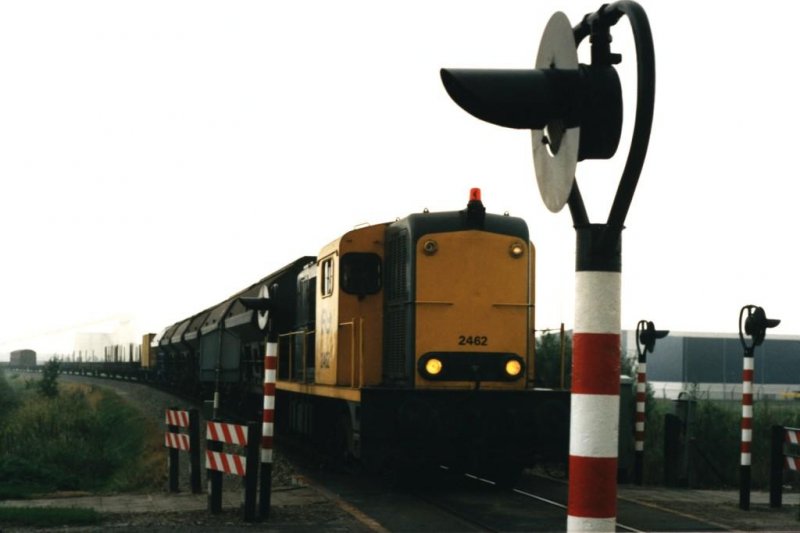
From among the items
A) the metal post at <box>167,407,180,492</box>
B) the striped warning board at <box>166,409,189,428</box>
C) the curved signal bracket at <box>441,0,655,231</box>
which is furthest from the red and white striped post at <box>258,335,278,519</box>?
the curved signal bracket at <box>441,0,655,231</box>

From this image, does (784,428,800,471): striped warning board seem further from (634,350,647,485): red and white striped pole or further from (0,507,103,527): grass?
(0,507,103,527): grass

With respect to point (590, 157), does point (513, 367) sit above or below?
below

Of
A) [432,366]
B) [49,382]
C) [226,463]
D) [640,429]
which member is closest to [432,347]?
[432,366]

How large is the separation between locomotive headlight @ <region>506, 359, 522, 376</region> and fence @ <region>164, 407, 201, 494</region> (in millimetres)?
3905

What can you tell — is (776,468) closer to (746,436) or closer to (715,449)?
(746,436)

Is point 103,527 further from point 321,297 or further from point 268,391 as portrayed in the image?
point 321,297

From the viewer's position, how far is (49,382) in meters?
49.8

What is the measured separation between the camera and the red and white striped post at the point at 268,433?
10734 millimetres

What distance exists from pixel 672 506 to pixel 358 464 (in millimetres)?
5454

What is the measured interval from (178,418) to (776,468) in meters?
7.22

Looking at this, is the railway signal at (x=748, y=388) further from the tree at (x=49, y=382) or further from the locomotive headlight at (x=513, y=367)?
the tree at (x=49, y=382)

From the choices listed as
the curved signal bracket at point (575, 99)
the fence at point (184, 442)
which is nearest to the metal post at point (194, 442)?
the fence at point (184, 442)

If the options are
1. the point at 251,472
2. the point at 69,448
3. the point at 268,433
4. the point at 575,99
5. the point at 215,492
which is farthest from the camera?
the point at 69,448

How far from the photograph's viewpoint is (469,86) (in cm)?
353
